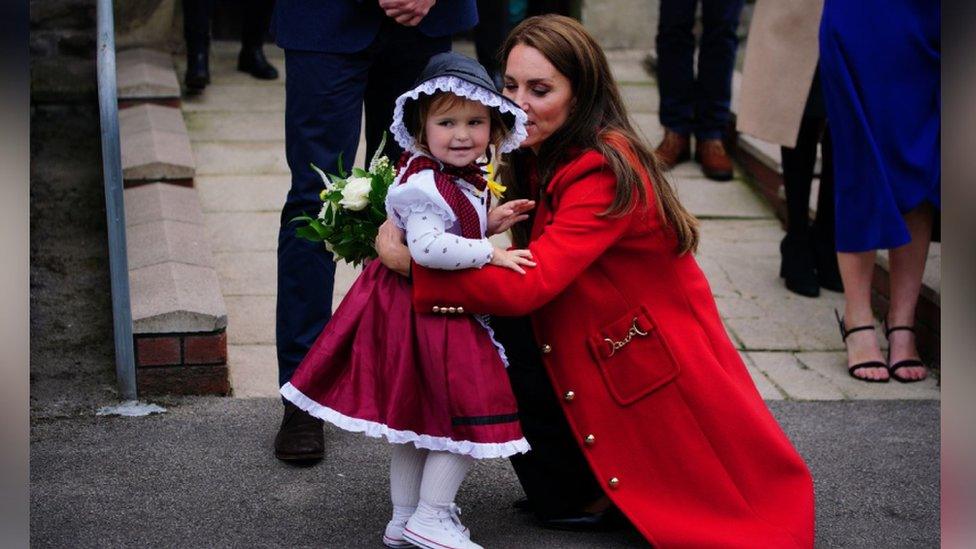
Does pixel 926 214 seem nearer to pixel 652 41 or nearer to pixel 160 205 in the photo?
pixel 160 205

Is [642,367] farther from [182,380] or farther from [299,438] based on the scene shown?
[182,380]

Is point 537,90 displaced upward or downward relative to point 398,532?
upward

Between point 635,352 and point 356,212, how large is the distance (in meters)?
0.73

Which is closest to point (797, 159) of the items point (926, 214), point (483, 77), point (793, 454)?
point (926, 214)

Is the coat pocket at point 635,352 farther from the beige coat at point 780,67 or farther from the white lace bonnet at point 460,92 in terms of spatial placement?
the beige coat at point 780,67

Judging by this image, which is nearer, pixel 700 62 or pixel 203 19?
pixel 700 62

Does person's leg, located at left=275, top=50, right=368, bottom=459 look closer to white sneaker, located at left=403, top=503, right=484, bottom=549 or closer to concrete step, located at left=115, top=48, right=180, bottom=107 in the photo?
white sneaker, located at left=403, top=503, right=484, bottom=549

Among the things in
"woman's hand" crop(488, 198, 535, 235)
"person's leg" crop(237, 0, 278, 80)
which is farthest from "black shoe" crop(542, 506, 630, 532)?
"person's leg" crop(237, 0, 278, 80)

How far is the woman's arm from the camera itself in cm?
295

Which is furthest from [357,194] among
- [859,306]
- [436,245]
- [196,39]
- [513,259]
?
[196,39]

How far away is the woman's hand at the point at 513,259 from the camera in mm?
2957

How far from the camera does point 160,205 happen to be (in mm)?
4973

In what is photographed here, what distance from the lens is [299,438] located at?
3652mm

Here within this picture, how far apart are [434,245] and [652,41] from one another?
5517 mm
